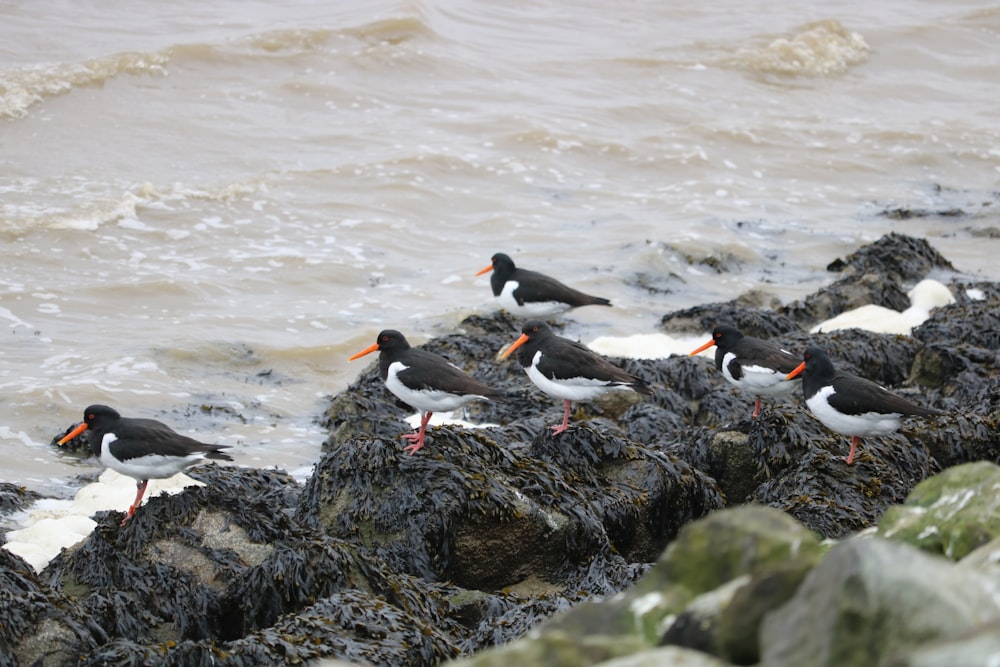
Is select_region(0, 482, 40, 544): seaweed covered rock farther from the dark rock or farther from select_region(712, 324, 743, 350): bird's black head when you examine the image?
the dark rock

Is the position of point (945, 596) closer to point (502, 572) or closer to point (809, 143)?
point (502, 572)

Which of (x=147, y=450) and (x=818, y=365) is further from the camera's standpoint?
(x=818, y=365)

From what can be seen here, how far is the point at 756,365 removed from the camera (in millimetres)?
7648

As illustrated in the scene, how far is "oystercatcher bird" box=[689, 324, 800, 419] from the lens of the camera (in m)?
7.57

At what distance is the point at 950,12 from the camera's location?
2666cm

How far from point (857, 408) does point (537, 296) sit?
3.99m

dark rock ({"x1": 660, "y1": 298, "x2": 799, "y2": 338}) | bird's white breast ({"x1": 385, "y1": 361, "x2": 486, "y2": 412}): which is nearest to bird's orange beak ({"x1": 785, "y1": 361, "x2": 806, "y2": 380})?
bird's white breast ({"x1": 385, "y1": 361, "x2": 486, "y2": 412})

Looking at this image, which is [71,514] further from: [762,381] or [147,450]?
[762,381]

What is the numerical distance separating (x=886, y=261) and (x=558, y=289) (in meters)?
4.64

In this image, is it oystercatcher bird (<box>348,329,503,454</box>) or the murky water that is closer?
oystercatcher bird (<box>348,329,503,454</box>)

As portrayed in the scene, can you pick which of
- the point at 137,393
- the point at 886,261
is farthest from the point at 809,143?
the point at 137,393

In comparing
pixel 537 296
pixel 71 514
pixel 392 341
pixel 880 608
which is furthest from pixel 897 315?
pixel 880 608

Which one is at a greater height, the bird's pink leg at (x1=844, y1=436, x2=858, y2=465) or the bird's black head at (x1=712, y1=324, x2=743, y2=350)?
the bird's black head at (x1=712, y1=324, x2=743, y2=350)

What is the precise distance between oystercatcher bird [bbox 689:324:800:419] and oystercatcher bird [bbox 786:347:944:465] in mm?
635
